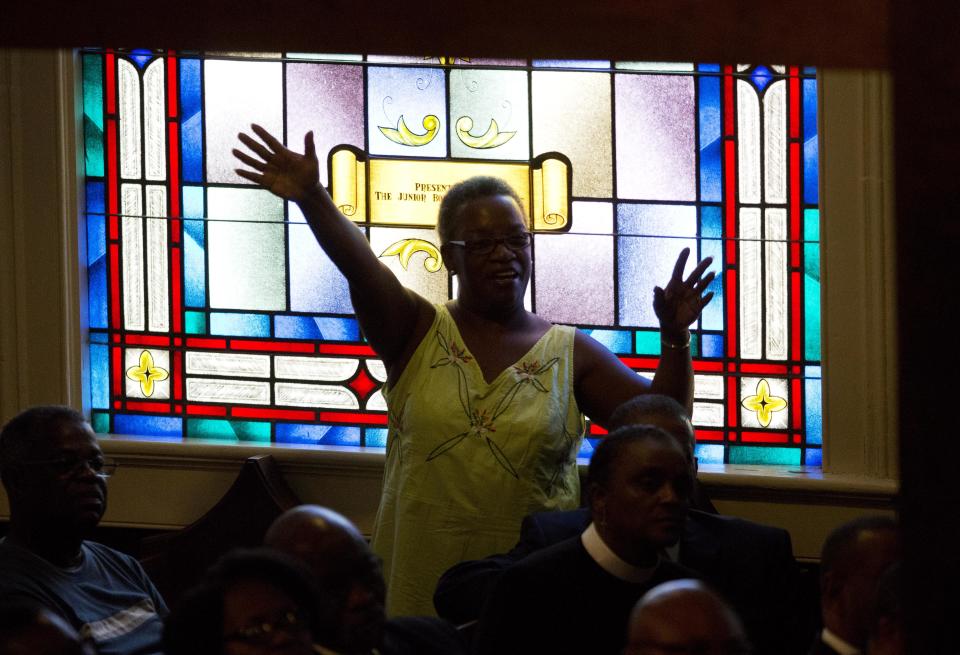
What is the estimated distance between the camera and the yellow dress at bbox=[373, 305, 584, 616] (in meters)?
3.17

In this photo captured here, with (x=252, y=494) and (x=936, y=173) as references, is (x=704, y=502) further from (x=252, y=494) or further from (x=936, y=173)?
(x=936, y=173)

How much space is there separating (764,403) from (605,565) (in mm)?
2038

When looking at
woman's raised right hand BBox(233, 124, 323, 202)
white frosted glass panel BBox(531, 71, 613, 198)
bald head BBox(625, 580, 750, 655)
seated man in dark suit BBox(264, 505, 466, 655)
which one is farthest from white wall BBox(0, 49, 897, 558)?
bald head BBox(625, 580, 750, 655)

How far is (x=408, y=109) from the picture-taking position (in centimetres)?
457

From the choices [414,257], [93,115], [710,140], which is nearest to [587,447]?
[414,257]

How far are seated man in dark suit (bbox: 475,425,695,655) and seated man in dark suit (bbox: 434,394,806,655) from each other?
0.27 metres

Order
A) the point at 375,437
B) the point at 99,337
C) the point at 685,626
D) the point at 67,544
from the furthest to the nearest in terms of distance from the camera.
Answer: the point at 99,337 → the point at 375,437 → the point at 67,544 → the point at 685,626

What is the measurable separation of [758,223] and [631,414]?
62.5 inches

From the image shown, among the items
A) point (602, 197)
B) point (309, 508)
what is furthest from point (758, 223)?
point (309, 508)

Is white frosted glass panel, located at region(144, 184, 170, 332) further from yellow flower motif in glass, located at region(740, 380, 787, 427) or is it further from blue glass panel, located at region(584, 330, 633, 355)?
yellow flower motif in glass, located at region(740, 380, 787, 427)

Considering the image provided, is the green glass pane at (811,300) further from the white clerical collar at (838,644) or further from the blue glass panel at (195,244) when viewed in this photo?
the white clerical collar at (838,644)

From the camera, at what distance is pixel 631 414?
302 centimetres

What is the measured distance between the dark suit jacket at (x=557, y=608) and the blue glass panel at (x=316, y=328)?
85.8 inches

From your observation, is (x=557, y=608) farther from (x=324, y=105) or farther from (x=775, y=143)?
(x=324, y=105)
